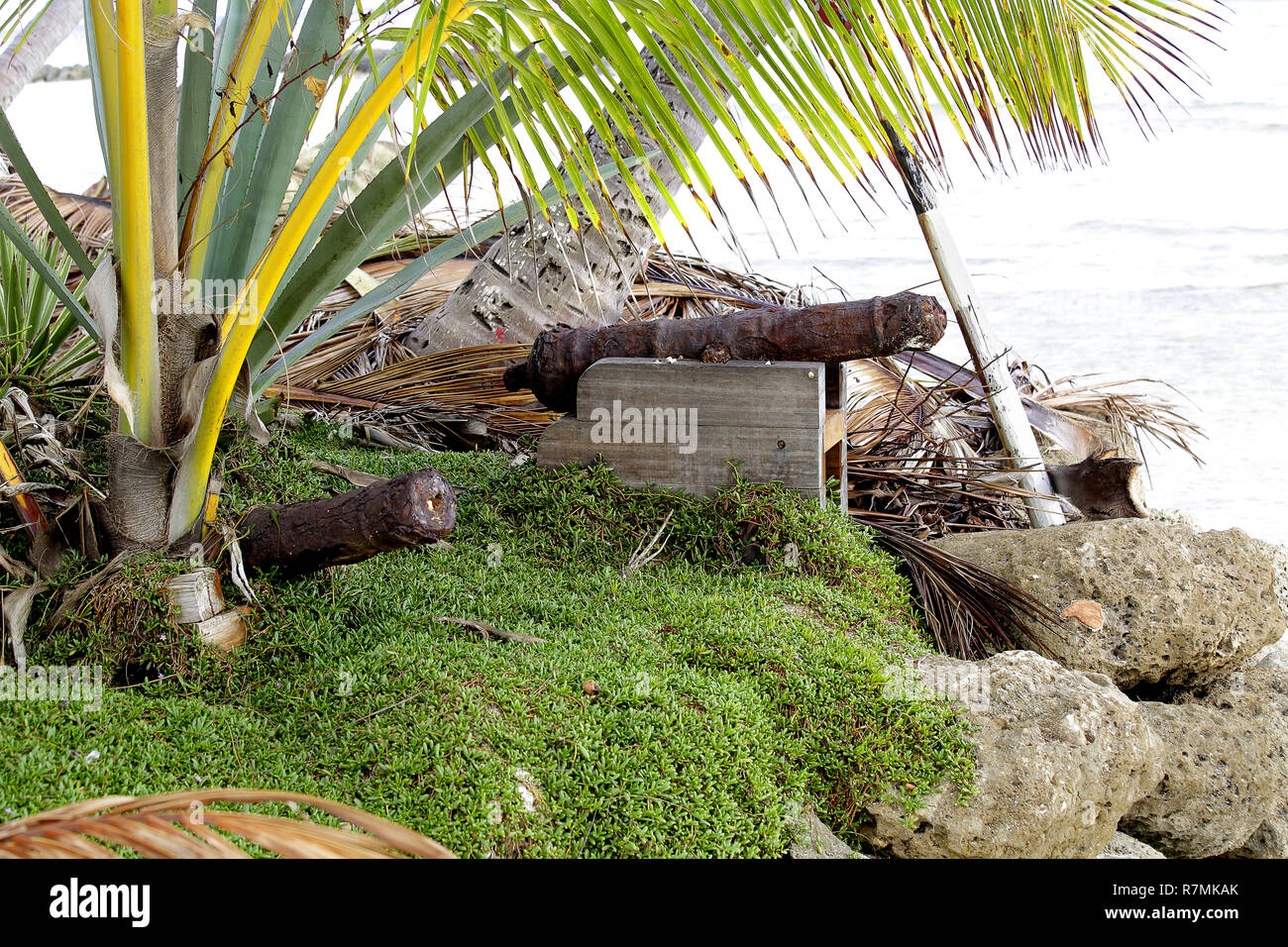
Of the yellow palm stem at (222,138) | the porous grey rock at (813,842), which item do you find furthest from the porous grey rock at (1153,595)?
the yellow palm stem at (222,138)

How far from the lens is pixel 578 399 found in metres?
3.13

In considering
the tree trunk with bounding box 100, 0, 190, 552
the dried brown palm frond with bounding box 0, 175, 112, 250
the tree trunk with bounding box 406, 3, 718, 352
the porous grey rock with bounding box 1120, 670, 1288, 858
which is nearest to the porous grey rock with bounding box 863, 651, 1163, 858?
the porous grey rock with bounding box 1120, 670, 1288, 858

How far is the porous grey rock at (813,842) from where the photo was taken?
6.54 feet

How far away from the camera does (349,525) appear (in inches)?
80.0

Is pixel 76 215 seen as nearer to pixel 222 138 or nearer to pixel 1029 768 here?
pixel 222 138

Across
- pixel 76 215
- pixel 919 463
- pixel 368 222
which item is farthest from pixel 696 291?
pixel 76 215

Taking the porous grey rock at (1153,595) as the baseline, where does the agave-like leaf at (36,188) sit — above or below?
above

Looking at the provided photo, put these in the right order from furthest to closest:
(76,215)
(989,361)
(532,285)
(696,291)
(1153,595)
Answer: (76,215) → (696,291) → (989,361) → (532,285) → (1153,595)

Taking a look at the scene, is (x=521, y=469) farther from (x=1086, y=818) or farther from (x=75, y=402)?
(x=1086, y=818)

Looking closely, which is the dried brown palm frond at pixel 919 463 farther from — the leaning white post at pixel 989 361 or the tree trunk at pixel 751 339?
the tree trunk at pixel 751 339

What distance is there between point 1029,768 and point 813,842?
0.53 meters

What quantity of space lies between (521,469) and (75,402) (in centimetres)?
122

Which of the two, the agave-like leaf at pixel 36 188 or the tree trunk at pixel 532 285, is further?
the tree trunk at pixel 532 285

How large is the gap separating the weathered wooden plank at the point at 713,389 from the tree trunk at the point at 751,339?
0.20 ft
